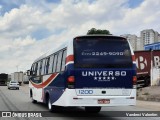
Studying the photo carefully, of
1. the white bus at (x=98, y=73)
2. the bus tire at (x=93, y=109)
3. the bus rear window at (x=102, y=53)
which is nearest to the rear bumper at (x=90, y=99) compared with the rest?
the white bus at (x=98, y=73)

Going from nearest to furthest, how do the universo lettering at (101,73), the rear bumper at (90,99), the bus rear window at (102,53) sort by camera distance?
1. the rear bumper at (90,99)
2. the universo lettering at (101,73)
3. the bus rear window at (102,53)

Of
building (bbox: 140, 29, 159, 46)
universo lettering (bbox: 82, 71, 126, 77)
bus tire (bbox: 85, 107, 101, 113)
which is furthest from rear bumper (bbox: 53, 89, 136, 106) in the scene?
building (bbox: 140, 29, 159, 46)

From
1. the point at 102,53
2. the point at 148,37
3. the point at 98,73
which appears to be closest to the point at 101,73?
the point at 98,73

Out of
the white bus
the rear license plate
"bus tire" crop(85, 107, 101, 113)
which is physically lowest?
"bus tire" crop(85, 107, 101, 113)

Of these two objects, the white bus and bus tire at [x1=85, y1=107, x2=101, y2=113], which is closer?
the white bus

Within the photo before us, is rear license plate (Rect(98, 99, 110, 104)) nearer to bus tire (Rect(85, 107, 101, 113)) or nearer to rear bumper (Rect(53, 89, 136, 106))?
rear bumper (Rect(53, 89, 136, 106))

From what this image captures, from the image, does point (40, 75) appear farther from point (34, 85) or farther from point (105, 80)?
point (105, 80)

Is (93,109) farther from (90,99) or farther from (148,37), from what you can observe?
(148,37)

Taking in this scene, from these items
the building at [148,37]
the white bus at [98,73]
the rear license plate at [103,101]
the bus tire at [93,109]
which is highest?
the building at [148,37]

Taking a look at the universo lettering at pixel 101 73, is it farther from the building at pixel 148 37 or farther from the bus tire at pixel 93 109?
the building at pixel 148 37

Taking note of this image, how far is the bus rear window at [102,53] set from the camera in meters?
13.4

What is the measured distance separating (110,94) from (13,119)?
11.9 ft

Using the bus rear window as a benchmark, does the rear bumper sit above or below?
below

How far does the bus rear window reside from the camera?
13.4m
